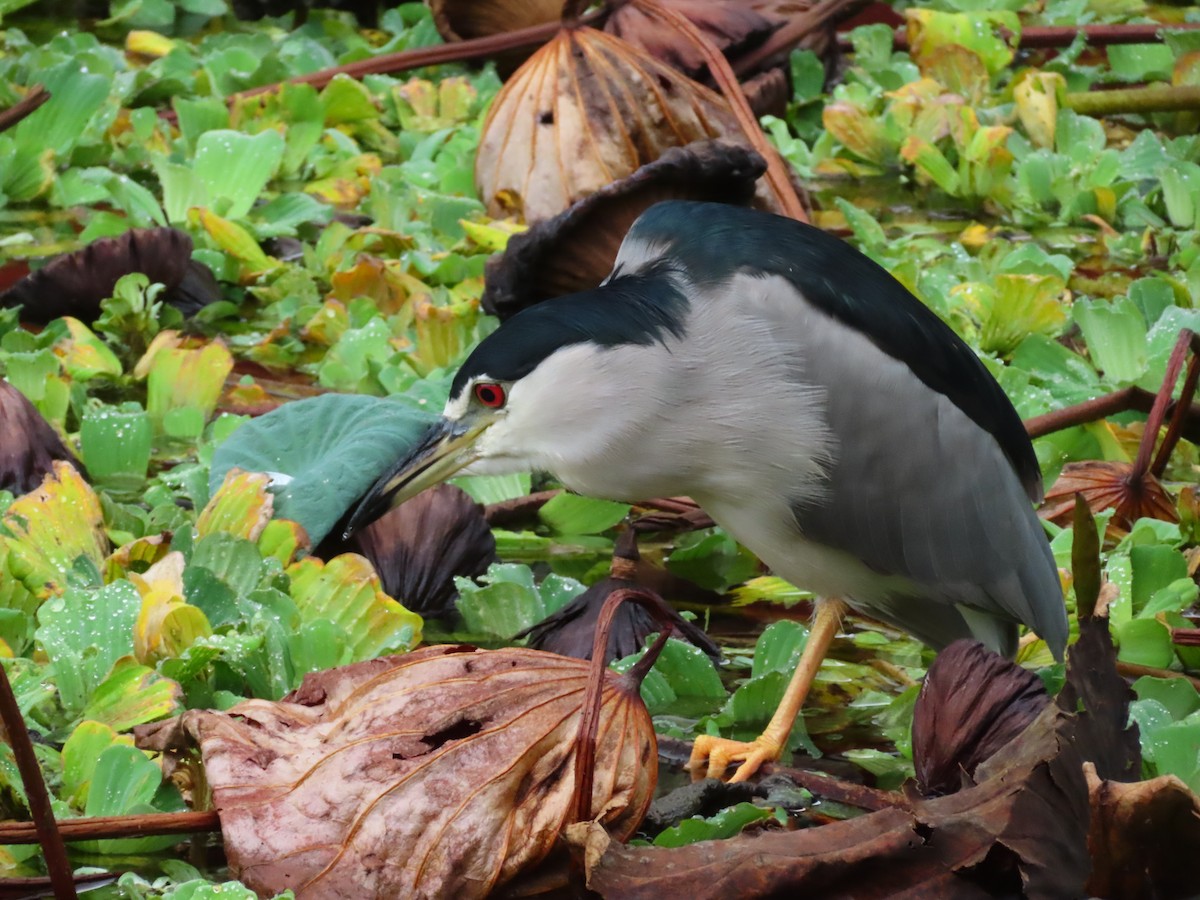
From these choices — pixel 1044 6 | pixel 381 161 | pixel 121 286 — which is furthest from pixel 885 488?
pixel 1044 6

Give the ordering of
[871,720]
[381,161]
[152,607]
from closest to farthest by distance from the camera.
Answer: [152,607], [871,720], [381,161]

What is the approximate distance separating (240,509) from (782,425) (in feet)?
3.01

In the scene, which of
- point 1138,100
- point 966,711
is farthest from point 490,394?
point 1138,100

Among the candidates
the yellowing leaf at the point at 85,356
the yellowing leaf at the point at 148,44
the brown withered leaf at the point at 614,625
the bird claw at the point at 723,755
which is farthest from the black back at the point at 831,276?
the yellowing leaf at the point at 148,44

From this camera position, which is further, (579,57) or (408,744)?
(579,57)

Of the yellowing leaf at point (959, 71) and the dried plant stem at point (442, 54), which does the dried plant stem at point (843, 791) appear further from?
the yellowing leaf at point (959, 71)

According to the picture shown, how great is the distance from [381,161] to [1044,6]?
315 centimetres

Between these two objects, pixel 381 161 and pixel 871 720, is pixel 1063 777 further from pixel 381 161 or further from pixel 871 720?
pixel 381 161

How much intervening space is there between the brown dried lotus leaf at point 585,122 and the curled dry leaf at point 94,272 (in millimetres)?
1062

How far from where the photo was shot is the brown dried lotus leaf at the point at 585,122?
4539 millimetres

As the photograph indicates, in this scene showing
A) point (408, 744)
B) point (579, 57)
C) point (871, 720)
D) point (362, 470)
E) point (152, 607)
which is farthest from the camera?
point (579, 57)

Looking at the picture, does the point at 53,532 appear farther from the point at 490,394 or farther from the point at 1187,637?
the point at 1187,637

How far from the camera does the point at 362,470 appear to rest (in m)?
2.86

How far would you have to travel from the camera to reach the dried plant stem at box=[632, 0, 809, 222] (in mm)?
4379
